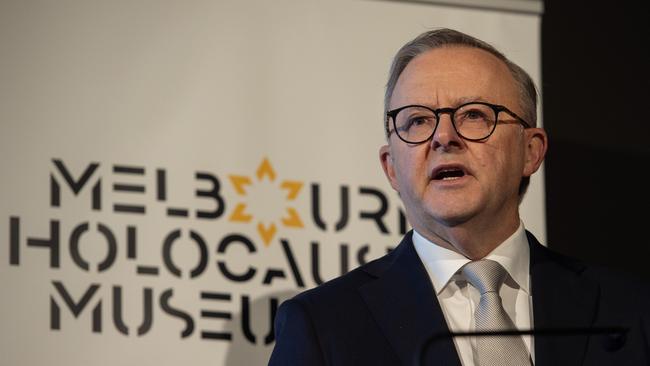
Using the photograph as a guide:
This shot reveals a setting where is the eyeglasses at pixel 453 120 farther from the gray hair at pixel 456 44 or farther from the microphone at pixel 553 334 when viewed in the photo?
the microphone at pixel 553 334

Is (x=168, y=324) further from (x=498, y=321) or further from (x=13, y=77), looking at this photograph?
(x=498, y=321)

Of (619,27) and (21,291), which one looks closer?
(21,291)

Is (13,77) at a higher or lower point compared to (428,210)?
higher

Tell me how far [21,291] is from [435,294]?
1.09 m

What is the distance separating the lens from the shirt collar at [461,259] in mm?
2934

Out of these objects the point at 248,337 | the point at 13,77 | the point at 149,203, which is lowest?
the point at 248,337

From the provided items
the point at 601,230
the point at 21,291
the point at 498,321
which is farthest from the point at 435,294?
the point at 601,230

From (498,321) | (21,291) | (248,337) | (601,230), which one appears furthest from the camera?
(601,230)

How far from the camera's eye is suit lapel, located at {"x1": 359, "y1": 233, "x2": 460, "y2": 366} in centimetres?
272

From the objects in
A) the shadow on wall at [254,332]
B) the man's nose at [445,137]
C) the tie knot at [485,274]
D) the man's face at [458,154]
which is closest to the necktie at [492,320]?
the tie knot at [485,274]

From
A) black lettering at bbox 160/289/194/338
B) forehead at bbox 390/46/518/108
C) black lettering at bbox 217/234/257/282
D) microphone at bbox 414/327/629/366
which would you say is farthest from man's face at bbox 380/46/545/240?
black lettering at bbox 160/289/194/338

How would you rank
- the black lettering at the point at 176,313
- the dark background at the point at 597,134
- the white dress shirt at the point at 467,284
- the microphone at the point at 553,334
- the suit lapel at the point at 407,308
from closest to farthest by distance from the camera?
the microphone at the point at 553,334 → the suit lapel at the point at 407,308 → the white dress shirt at the point at 467,284 → the black lettering at the point at 176,313 → the dark background at the point at 597,134

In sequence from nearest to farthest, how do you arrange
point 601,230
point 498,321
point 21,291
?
1. point 498,321
2. point 21,291
3. point 601,230

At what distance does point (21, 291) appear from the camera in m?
3.37
